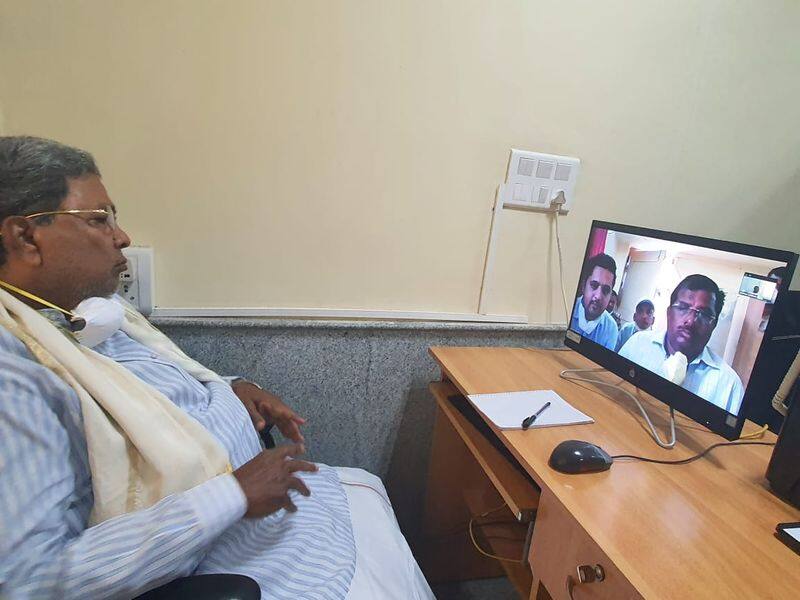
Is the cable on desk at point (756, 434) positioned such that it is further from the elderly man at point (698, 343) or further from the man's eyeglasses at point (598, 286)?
the man's eyeglasses at point (598, 286)

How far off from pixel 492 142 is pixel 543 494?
3.21 ft

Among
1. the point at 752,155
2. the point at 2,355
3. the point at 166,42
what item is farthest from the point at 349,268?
the point at 752,155

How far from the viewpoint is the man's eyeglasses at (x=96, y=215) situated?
738mm

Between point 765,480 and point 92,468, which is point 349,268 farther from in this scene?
point 765,480

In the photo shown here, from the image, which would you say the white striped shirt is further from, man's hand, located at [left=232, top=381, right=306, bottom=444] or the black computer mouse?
the black computer mouse

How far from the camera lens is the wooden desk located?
59cm

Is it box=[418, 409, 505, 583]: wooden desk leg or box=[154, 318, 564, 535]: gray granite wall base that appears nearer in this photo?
box=[154, 318, 564, 535]: gray granite wall base

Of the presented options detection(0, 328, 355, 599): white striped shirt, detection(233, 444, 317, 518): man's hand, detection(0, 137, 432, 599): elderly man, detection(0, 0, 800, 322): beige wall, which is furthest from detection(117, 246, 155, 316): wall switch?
detection(233, 444, 317, 518): man's hand

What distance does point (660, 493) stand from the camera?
76cm

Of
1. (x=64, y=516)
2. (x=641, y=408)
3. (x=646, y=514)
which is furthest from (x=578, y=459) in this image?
(x=64, y=516)

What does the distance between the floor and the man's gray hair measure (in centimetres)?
152

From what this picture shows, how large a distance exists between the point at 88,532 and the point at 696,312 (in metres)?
1.14

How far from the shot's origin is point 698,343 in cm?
89

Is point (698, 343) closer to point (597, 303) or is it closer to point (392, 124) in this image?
point (597, 303)
